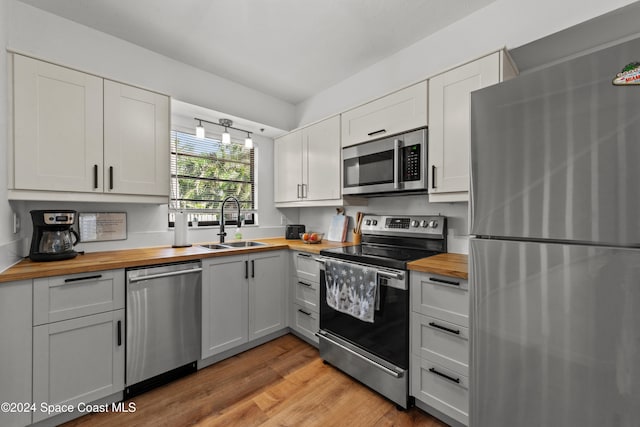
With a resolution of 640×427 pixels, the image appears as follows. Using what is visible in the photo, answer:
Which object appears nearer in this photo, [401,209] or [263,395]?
[263,395]

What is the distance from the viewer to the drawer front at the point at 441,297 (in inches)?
58.4

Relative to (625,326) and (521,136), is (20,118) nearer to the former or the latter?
(521,136)

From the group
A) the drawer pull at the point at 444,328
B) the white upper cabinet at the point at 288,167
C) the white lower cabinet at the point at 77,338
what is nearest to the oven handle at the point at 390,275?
the drawer pull at the point at 444,328

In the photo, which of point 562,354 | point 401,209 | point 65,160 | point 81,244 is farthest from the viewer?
point 401,209

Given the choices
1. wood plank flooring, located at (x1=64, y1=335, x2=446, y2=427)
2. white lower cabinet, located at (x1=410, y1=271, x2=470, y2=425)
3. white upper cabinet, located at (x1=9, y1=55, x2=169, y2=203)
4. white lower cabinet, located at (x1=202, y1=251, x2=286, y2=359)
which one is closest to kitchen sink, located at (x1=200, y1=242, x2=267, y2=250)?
white lower cabinet, located at (x1=202, y1=251, x2=286, y2=359)

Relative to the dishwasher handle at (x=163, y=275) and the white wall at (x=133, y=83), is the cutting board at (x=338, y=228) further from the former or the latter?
the dishwasher handle at (x=163, y=275)

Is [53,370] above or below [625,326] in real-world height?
below

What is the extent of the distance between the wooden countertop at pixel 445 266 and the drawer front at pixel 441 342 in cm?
30

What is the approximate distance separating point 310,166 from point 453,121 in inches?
58.0

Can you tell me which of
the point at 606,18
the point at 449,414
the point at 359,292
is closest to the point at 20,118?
the point at 359,292

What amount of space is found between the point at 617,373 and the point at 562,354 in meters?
0.14

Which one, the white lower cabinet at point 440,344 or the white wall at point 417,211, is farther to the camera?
the white wall at point 417,211

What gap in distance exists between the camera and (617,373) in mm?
889

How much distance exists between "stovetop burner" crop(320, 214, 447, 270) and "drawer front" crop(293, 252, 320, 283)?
23 cm
